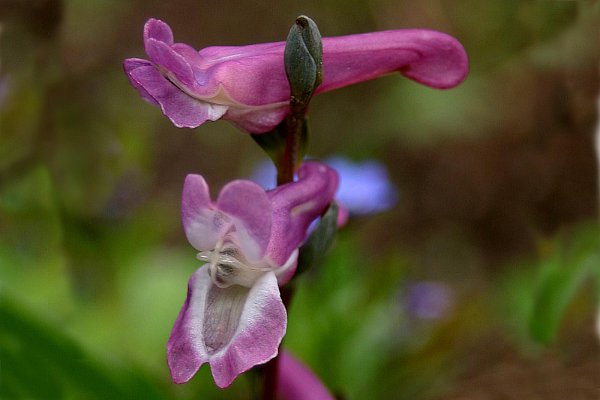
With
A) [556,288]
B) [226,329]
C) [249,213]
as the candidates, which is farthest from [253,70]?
[556,288]

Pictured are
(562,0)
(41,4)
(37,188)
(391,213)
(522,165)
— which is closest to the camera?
(41,4)

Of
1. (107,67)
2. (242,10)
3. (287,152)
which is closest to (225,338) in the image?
(287,152)

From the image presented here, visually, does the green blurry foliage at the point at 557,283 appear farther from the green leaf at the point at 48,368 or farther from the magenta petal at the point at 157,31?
the magenta petal at the point at 157,31

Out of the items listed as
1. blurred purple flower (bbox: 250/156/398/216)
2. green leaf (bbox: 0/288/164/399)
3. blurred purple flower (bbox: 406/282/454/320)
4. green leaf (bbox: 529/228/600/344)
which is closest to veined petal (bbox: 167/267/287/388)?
green leaf (bbox: 0/288/164/399)

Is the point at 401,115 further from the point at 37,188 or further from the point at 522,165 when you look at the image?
the point at 37,188

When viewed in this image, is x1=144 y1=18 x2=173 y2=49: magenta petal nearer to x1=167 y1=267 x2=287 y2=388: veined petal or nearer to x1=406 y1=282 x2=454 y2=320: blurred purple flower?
x1=167 y1=267 x2=287 y2=388: veined petal

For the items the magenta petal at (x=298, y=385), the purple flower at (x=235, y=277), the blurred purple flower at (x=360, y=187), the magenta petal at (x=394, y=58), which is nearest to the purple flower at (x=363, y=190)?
the blurred purple flower at (x=360, y=187)
